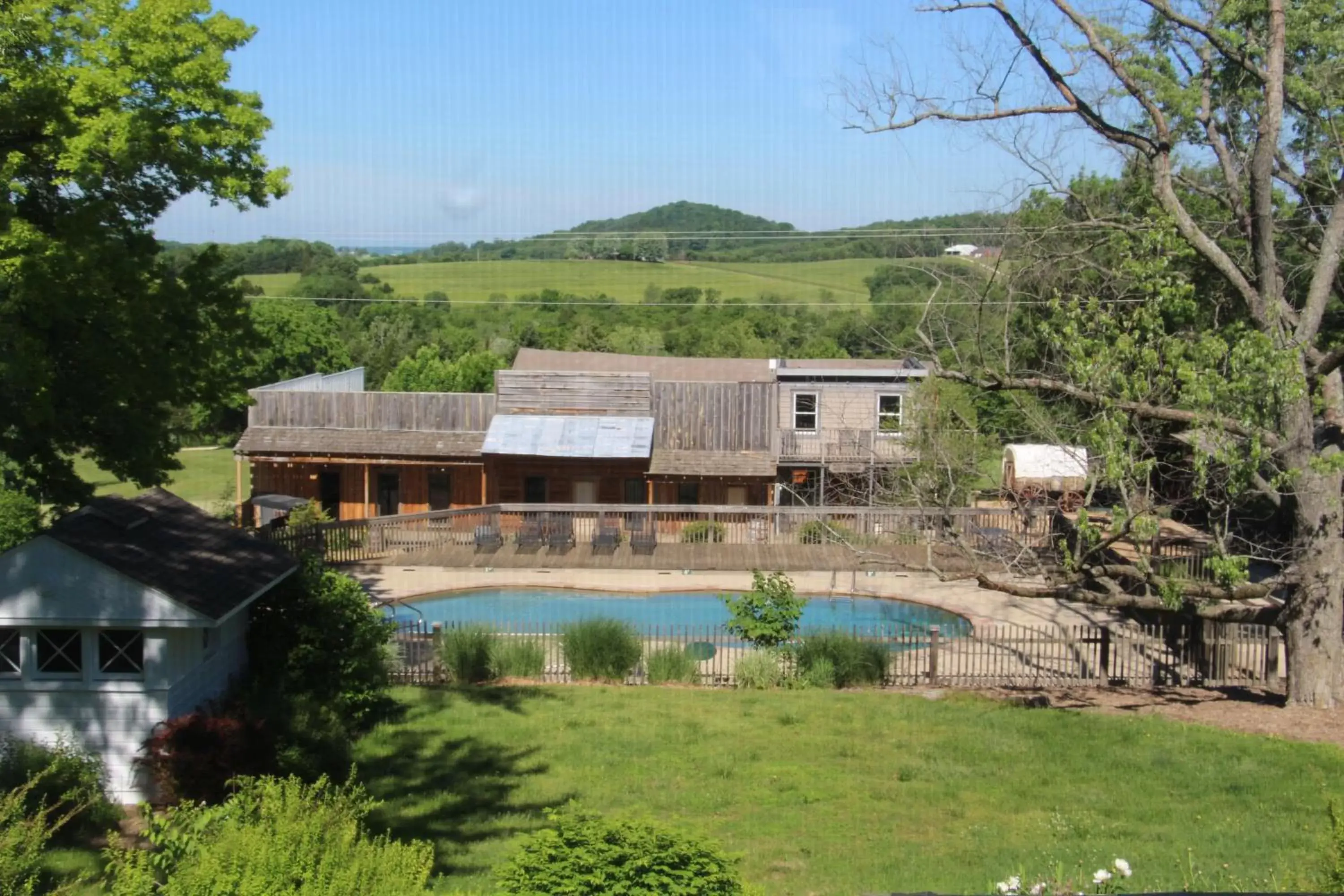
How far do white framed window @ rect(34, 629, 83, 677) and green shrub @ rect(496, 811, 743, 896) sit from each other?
8.03 meters

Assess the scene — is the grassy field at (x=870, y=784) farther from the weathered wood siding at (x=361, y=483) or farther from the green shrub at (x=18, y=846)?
the weathered wood siding at (x=361, y=483)

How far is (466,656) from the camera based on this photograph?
18219 millimetres

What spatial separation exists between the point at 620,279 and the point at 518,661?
290 ft

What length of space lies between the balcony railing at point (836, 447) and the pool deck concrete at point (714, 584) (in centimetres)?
670

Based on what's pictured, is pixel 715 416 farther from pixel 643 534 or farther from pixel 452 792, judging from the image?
pixel 452 792

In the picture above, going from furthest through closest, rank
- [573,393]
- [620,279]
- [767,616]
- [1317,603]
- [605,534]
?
[620,279], [573,393], [605,534], [767,616], [1317,603]

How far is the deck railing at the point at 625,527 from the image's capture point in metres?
28.2

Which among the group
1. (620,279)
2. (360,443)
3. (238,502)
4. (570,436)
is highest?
(620,279)

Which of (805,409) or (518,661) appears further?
(805,409)

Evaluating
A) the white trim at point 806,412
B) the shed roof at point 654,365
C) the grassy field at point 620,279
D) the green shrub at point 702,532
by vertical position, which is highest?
the grassy field at point 620,279

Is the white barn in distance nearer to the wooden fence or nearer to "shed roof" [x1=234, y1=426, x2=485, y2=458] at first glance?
the wooden fence

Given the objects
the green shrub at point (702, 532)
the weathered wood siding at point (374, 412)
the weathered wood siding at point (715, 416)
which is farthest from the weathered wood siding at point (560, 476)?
the green shrub at point (702, 532)

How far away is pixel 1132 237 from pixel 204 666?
1394cm

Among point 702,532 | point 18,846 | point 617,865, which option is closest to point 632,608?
point 702,532
